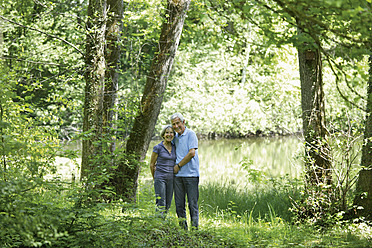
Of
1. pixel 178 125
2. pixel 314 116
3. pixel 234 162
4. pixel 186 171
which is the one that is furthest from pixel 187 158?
pixel 234 162

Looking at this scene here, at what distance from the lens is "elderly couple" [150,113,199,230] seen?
5211mm

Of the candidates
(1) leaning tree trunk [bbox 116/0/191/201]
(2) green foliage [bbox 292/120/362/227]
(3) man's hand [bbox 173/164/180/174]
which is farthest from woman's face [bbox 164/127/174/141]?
(2) green foliage [bbox 292/120/362/227]

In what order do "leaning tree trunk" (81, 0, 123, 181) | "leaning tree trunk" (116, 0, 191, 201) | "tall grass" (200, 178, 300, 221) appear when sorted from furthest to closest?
"tall grass" (200, 178, 300, 221), "leaning tree trunk" (116, 0, 191, 201), "leaning tree trunk" (81, 0, 123, 181)

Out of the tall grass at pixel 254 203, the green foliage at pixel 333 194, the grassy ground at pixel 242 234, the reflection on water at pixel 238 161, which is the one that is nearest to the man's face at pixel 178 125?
the grassy ground at pixel 242 234

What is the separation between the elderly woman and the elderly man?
87mm

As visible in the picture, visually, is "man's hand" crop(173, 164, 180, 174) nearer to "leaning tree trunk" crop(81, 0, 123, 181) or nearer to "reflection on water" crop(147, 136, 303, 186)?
"leaning tree trunk" crop(81, 0, 123, 181)

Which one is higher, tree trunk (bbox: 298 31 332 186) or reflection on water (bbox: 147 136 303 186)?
tree trunk (bbox: 298 31 332 186)

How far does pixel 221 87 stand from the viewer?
81.8ft

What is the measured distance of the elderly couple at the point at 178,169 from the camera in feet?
17.1

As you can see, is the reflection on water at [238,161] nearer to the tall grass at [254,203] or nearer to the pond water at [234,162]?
the pond water at [234,162]

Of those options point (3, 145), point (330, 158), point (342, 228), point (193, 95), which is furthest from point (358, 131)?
point (193, 95)

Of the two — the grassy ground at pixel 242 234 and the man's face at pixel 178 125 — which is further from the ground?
the man's face at pixel 178 125

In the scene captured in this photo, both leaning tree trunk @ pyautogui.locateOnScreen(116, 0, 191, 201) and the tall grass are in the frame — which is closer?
leaning tree trunk @ pyautogui.locateOnScreen(116, 0, 191, 201)

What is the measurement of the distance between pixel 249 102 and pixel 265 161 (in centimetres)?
874
